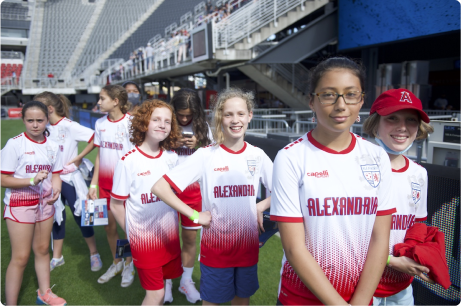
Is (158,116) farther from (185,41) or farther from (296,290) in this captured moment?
(185,41)

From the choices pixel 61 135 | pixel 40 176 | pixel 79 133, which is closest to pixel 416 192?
pixel 40 176

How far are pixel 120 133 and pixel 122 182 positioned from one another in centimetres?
131

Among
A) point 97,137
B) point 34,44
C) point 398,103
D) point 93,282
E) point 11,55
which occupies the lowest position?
point 93,282

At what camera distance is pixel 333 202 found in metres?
1.37

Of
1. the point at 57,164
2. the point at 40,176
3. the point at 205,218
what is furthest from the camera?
the point at 57,164

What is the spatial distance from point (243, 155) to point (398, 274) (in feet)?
3.83

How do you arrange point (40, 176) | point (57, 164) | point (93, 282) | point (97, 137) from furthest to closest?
point (97, 137) → point (93, 282) → point (57, 164) → point (40, 176)

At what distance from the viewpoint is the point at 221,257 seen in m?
2.12

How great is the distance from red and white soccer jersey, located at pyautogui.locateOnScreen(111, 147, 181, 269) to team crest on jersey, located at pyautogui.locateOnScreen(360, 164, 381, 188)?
1.58 metres

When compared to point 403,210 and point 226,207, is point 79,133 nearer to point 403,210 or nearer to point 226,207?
point 226,207

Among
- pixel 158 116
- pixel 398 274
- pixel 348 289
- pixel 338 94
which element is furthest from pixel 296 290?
pixel 158 116

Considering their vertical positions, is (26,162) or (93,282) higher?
(26,162)

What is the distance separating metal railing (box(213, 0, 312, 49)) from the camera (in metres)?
13.3

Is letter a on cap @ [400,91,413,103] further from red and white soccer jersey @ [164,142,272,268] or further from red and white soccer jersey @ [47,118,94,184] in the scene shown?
red and white soccer jersey @ [47,118,94,184]
